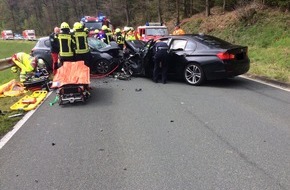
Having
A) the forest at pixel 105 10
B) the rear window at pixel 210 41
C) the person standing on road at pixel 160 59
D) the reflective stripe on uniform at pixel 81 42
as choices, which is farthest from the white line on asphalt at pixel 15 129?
the forest at pixel 105 10

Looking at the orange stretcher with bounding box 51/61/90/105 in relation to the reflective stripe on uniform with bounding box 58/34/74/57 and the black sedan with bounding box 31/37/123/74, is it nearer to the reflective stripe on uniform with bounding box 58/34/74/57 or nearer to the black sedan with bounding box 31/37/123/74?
the reflective stripe on uniform with bounding box 58/34/74/57

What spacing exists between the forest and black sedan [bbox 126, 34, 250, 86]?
11075mm

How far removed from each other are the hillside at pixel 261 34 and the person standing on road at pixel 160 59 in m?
3.03

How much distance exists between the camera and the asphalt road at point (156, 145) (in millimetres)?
4191

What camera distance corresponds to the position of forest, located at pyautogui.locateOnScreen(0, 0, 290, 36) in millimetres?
33056

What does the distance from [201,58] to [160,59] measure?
133 centimetres

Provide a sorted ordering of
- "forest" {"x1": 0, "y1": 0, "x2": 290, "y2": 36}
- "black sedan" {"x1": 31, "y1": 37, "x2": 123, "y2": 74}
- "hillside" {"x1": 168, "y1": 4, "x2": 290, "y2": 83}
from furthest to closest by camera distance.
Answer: "forest" {"x1": 0, "y1": 0, "x2": 290, "y2": 36} → "black sedan" {"x1": 31, "y1": 37, "x2": 123, "y2": 74} → "hillside" {"x1": 168, "y1": 4, "x2": 290, "y2": 83}

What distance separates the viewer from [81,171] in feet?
14.8

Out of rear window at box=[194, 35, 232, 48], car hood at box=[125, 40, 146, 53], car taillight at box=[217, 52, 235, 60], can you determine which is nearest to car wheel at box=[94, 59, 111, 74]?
car hood at box=[125, 40, 146, 53]

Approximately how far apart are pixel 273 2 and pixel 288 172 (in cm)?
1842

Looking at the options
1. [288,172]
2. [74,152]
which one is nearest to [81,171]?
[74,152]

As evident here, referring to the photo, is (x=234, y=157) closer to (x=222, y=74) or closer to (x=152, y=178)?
(x=152, y=178)

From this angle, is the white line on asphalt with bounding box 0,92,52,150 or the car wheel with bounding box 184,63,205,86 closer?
the white line on asphalt with bounding box 0,92,52,150

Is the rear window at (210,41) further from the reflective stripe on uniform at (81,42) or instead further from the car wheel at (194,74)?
the reflective stripe on uniform at (81,42)
